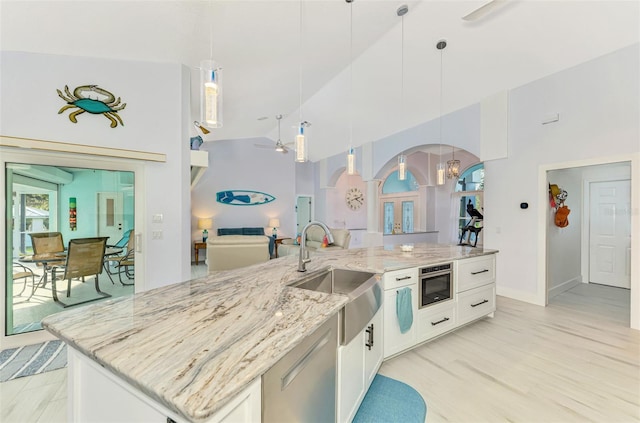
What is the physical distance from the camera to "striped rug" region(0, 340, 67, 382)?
2.27 metres

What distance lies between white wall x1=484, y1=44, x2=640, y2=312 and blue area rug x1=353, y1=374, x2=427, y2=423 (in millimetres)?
3112

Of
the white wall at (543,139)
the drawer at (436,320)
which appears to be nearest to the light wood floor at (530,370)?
the drawer at (436,320)

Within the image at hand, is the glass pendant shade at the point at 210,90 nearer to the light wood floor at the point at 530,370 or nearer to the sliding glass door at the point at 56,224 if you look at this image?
the sliding glass door at the point at 56,224

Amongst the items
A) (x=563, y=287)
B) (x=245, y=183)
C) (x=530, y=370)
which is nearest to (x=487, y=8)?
(x=530, y=370)

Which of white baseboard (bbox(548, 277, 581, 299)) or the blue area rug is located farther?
white baseboard (bbox(548, 277, 581, 299))

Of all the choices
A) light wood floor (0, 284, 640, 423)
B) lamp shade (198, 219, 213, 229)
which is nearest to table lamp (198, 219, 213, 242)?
lamp shade (198, 219, 213, 229)

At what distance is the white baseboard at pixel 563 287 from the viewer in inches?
171

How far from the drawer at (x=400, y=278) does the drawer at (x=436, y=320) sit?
13.5 inches

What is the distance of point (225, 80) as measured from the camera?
11.8 ft

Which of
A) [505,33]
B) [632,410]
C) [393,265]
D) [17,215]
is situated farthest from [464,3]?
[17,215]

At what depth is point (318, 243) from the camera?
24.5 ft

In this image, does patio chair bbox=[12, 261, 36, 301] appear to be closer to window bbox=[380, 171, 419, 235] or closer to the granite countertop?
the granite countertop

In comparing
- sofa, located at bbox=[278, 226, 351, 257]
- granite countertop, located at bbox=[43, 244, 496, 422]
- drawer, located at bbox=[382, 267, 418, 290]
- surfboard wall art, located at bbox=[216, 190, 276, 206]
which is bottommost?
sofa, located at bbox=[278, 226, 351, 257]

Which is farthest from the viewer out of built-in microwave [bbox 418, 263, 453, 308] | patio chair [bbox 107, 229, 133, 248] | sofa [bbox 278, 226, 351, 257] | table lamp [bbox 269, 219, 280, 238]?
table lamp [bbox 269, 219, 280, 238]
